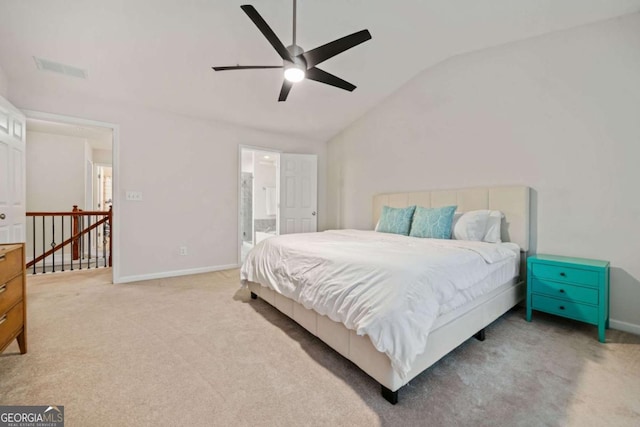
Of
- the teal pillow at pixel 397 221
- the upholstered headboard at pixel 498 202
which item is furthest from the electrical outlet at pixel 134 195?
the upholstered headboard at pixel 498 202

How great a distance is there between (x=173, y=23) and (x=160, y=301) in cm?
276

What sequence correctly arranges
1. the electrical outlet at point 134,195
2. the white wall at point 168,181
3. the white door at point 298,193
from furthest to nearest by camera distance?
the white door at point 298,193 → the electrical outlet at point 134,195 → the white wall at point 168,181

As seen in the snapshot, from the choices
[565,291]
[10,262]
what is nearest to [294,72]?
[10,262]

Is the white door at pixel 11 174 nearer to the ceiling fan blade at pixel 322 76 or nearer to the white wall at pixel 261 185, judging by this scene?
the ceiling fan blade at pixel 322 76

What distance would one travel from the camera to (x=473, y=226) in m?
2.84

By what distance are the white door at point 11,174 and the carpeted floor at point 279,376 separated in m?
1.01

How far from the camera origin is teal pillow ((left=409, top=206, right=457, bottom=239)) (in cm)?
297

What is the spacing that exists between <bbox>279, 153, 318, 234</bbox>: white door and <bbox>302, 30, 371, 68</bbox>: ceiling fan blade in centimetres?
295

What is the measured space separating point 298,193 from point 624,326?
14.2 feet

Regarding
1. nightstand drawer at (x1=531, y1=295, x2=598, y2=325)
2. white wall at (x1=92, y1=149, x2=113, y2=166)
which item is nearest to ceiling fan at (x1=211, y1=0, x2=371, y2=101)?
nightstand drawer at (x1=531, y1=295, x2=598, y2=325)

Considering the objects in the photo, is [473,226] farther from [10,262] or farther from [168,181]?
[168,181]

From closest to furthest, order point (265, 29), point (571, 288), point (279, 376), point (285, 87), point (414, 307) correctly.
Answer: point (414, 307) → point (279, 376) → point (265, 29) → point (571, 288) → point (285, 87)

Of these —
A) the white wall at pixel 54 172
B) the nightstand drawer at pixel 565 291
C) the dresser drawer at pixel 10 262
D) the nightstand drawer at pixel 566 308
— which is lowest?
the nightstand drawer at pixel 566 308

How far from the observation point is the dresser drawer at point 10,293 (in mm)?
1591
